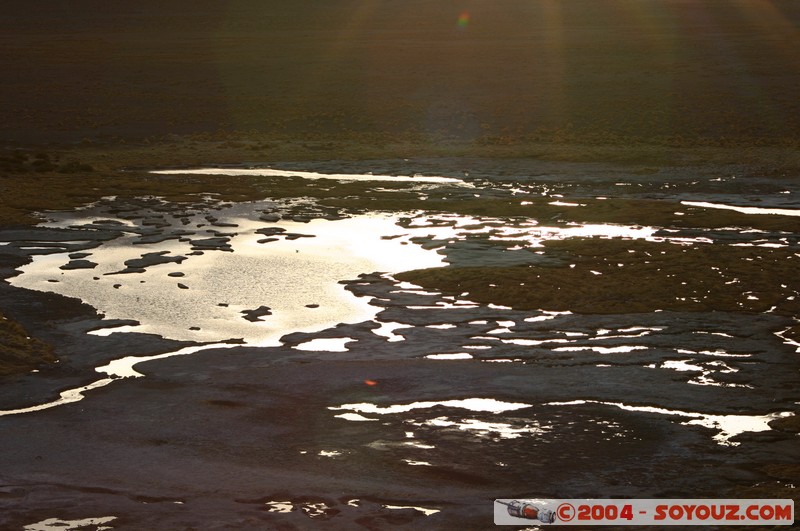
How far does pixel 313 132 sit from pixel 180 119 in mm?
4131

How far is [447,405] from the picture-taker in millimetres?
8820

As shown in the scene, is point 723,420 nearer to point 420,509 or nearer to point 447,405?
point 447,405

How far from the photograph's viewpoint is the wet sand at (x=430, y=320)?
7.40 m

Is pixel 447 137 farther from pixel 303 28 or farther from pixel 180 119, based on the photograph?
pixel 303 28

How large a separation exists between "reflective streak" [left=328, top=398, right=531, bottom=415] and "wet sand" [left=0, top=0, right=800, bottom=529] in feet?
0.09

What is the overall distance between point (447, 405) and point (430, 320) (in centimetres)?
265

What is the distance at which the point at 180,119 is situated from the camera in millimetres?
32219

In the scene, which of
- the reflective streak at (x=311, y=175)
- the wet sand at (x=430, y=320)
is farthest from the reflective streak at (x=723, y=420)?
the reflective streak at (x=311, y=175)

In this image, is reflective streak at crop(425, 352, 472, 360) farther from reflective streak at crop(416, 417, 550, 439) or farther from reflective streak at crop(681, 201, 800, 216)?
reflective streak at crop(681, 201, 800, 216)

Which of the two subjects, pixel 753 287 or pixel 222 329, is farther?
pixel 753 287

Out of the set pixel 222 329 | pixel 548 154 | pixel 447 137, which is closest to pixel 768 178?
pixel 548 154

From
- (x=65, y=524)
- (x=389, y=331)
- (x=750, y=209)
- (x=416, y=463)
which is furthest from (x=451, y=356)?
(x=750, y=209)

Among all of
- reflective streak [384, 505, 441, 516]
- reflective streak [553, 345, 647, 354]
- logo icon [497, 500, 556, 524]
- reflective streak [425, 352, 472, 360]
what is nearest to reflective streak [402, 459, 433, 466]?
reflective streak [384, 505, 441, 516]

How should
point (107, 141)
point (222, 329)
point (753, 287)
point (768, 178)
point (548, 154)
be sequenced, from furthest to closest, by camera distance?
A: point (107, 141)
point (548, 154)
point (768, 178)
point (753, 287)
point (222, 329)
